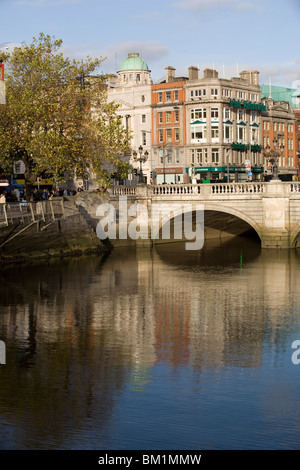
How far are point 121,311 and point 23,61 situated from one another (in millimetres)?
21766

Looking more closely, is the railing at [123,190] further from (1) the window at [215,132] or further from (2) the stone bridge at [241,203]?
(1) the window at [215,132]

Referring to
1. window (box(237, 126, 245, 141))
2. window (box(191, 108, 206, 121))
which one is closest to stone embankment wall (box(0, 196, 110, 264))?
window (box(191, 108, 206, 121))

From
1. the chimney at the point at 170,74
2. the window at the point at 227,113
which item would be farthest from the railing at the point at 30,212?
the chimney at the point at 170,74

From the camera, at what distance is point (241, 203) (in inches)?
2009

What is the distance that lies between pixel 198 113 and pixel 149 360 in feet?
229

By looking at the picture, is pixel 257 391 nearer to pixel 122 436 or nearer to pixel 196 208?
pixel 122 436

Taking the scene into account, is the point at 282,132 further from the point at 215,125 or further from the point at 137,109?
the point at 137,109

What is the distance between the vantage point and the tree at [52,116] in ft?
152

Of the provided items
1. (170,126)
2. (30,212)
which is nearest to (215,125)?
(170,126)

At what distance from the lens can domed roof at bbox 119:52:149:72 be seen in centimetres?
9719

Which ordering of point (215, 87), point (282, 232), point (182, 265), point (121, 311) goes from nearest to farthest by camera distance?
point (121, 311) < point (182, 265) < point (282, 232) < point (215, 87)

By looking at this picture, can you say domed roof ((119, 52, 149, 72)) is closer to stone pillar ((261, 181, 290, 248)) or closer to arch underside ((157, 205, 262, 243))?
arch underside ((157, 205, 262, 243))

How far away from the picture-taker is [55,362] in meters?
22.9

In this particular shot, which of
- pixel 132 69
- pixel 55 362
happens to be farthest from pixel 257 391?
pixel 132 69
